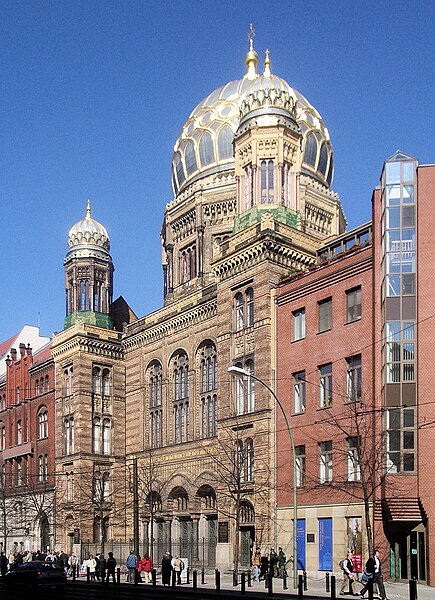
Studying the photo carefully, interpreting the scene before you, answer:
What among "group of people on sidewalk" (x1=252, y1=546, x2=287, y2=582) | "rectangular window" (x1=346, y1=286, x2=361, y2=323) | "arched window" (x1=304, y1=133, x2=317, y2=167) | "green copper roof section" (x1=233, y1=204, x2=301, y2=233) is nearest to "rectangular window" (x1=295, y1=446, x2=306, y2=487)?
Result: "group of people on sidewalk" (x1=252, y1=546, x2=287, y2=582)

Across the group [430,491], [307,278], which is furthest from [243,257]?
[430,491]

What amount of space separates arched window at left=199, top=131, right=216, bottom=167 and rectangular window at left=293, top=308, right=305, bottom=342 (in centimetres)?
2733

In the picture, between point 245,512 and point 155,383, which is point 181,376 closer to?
point 155,383

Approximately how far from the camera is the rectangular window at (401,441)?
3966 cm

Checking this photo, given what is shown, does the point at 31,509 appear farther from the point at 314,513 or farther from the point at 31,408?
the point at 314,513

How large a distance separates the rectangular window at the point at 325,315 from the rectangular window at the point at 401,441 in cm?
776

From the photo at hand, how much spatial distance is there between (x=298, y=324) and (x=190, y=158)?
30043 mm

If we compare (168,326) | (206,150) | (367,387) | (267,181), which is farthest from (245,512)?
(206,150)

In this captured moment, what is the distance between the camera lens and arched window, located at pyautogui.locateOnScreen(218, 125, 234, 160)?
7294 centimetres

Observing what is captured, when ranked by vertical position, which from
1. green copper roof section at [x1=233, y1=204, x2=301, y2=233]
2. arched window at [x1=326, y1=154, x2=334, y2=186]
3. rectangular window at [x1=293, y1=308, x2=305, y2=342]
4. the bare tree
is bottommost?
the bare tree

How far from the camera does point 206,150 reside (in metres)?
74.1

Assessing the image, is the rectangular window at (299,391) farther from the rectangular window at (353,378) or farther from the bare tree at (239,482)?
the rectangular window at (353,378)

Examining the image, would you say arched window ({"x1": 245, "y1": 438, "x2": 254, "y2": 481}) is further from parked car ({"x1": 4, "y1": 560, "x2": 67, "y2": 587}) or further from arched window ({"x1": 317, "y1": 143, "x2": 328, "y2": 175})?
arched window ({"x1": 317, "y1": 143, "x2": 328, "y2": 175})

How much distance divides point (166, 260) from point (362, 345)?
36.4 meters
